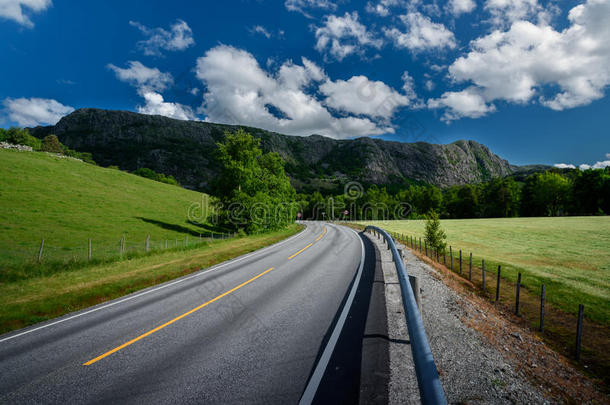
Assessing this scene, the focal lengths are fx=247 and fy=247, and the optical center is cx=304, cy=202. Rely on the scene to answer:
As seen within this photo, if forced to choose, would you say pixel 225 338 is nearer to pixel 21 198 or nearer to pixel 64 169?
pixel 21 198

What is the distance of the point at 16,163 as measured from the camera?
3972cm

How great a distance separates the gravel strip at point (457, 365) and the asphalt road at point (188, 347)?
2.67 ft

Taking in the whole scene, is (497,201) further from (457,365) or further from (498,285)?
(457,365)

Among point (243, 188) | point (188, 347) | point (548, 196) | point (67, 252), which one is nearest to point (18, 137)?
point (67, 252)

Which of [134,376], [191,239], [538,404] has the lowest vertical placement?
[191,239]

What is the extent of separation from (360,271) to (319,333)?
6226 mm

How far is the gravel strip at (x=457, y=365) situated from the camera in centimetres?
355

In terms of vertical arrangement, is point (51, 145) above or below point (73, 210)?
above

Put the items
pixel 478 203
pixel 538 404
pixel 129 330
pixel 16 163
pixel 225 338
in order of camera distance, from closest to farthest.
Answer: pixel 538 404, pixel 225 338, pixel 129 330, pixel 16 163, pixel 478 203

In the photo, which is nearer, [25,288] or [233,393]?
[233,393]

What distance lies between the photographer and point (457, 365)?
4246 mm

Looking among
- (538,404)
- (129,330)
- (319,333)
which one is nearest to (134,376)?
(129,330)

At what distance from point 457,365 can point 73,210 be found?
1649 inches

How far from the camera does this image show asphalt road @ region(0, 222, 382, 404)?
398 cm
